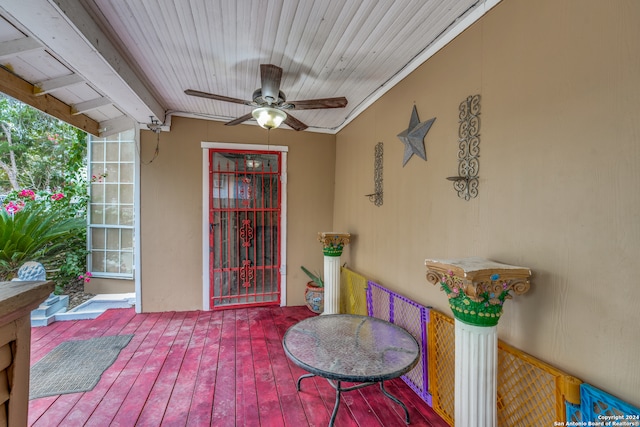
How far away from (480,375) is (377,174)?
188 cm

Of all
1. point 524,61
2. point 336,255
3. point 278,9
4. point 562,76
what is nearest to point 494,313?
point 562,76

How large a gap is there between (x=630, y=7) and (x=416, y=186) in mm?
1343

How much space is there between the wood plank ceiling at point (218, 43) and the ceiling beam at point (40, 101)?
79 millimetres

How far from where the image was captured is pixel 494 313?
1.28 metres

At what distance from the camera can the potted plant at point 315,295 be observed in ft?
11.8

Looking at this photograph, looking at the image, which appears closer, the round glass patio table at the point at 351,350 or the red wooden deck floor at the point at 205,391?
the round glass patio table at the point at 351,350

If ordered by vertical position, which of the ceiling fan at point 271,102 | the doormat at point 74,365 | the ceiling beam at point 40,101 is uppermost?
the ceiling beam at point 40,101

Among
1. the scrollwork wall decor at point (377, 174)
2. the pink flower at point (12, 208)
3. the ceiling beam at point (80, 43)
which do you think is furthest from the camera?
the pink flower at point (12, 208)

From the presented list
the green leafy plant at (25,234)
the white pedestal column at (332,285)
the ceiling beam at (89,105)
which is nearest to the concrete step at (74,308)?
the green leafy plant at (25,234)

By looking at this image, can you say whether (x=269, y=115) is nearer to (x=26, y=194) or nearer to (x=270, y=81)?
(x=270, y=81)

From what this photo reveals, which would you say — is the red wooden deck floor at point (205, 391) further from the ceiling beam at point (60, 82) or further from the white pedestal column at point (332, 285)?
the ceiling beam at point (60, 82)

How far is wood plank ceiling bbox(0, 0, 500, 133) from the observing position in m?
1.64

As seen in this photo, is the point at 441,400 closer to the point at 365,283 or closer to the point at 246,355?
the point at 365,283

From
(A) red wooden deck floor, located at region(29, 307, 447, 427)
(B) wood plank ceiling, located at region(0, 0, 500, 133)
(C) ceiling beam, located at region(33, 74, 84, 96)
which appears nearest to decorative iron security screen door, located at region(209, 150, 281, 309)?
(A) red wooden deck floor, located at region(29, 307, 447, 427)
